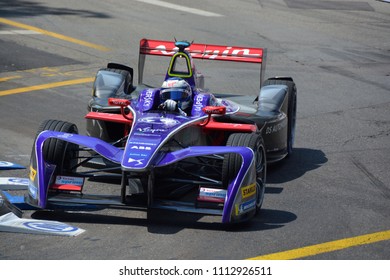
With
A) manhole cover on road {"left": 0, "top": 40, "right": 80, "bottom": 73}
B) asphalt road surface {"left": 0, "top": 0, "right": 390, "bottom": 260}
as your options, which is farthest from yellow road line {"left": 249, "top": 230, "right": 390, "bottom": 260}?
manhole cover on road {"left": 0, "top": 40, "right": 80, "bottom": 73}

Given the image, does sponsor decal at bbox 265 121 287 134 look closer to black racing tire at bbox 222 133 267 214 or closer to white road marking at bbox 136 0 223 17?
black racing tire at bbox 222 133 267 214

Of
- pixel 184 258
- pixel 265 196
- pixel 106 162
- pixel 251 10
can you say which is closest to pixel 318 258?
pixel 184 258

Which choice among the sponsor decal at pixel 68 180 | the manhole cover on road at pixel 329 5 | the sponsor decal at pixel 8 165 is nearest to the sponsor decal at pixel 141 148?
the sponsor decal at pixel 68 180

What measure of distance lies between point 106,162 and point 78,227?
6.18ft

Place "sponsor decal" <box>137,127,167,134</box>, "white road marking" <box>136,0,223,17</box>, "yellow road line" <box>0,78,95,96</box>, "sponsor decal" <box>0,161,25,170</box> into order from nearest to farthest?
"sponsor decal" <box>137,127,167,134</box> → "sponsor decal" <box>0,161,25,170</box> → "yellow road line" <box>0,78,95,96</box> → "white road marking" <box>136,0,223,17</box>

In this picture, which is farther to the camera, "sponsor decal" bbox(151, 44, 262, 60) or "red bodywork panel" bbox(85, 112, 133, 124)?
"sponsor decal" bbox(151, 44, 262, 60)

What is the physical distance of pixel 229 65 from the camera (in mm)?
19016

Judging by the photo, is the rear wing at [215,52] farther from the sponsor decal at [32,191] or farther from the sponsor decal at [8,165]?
the sponsor decal at [32,191]

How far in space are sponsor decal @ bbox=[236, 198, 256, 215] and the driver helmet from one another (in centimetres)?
189

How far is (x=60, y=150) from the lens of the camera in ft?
30.6

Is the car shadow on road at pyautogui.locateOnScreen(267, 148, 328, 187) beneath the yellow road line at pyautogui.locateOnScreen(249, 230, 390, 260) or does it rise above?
beneath

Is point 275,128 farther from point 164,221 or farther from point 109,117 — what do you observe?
point 164,221

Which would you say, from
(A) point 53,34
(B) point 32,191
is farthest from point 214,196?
(A) point 53,34

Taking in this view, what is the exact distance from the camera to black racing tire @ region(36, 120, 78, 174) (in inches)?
366
